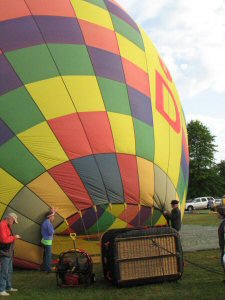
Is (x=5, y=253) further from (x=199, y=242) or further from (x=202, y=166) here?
(x=202, y=166)

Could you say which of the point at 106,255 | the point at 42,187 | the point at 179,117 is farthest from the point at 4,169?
the point at 179,117

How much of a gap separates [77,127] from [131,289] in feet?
8.35

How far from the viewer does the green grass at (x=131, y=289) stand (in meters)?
4.94

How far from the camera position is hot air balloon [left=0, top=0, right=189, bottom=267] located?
6398mm

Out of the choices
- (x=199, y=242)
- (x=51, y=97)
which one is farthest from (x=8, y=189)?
(x=199, y=242)

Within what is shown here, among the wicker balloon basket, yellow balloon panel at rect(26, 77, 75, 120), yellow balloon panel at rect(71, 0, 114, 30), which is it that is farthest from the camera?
yellow balloon panel at rect(71, 0, 114, 30)

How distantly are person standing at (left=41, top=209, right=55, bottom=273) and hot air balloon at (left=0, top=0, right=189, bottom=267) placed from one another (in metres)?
0.12

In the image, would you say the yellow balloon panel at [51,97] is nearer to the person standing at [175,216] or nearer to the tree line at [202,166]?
the person standing at [175,216]

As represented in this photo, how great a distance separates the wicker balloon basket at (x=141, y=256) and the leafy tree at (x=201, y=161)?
38257 millimetres

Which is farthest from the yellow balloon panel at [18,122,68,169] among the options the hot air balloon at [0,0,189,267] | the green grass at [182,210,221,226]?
the green grass at [182,210,221,226]

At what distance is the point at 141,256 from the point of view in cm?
541

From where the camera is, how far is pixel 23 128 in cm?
652

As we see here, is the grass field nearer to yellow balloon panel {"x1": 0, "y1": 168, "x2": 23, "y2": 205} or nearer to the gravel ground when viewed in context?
yellow balloon panel {"x1": 0, "y1": 168, "x2": 23, "y2": 205}

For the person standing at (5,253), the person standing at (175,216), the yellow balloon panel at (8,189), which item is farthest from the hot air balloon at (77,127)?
the person standing at (5,253)
